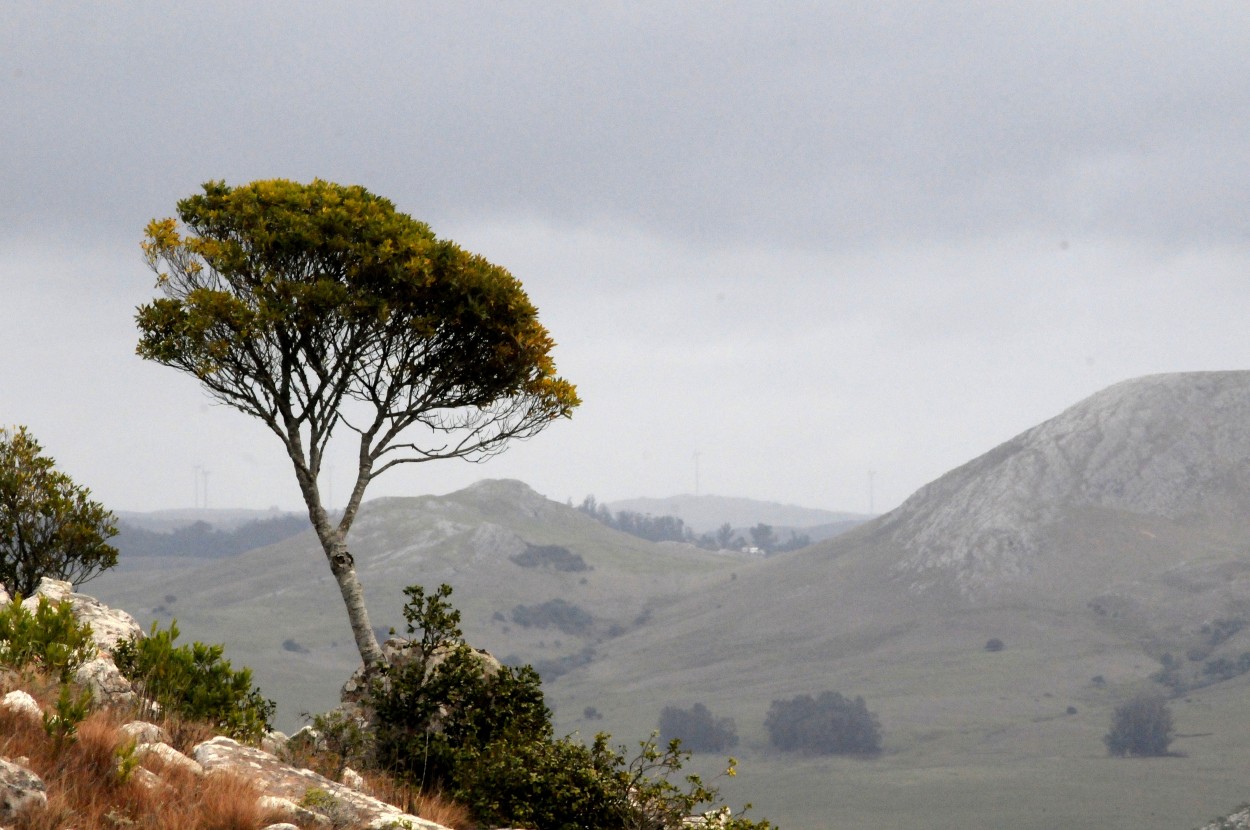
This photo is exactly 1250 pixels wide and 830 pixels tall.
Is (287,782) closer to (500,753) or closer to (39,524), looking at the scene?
(500,753)

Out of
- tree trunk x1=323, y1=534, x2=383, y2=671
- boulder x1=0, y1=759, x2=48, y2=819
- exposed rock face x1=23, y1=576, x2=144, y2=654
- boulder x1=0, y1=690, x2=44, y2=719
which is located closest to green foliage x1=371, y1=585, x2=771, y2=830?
tree trunk x1=323, y1=534, x2=383, y2=671

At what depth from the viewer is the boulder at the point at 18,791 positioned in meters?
9.76

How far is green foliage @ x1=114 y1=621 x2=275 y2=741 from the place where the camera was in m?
14.9

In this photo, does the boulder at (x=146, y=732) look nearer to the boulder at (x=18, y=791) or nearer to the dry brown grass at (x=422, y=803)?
the boulder at (x=18, y=791)

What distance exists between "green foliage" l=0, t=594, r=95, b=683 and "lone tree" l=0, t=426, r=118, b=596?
1353 cm

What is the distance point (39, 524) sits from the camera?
88.7ft

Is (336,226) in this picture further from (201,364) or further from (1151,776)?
(1151,776)

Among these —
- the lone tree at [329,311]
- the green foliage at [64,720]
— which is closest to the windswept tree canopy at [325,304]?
the lone tree at [329,311]

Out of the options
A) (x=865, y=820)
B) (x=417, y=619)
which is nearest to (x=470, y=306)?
(x=417, y=619)

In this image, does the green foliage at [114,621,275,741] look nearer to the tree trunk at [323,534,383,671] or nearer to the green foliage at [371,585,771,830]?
the green foliage at [371,585,771,830]

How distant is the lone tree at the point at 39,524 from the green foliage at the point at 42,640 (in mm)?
13526

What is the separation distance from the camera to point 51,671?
13312mm

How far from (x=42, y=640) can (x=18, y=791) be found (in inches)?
145

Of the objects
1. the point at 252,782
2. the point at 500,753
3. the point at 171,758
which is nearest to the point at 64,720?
the point at 171,758
